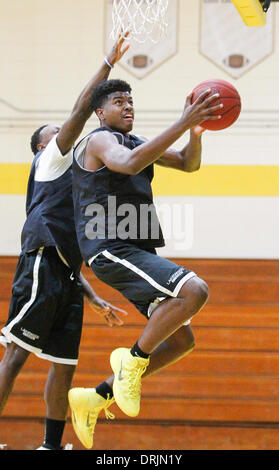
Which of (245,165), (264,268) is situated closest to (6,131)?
(245,165)

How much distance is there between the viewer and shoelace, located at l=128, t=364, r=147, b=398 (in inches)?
149

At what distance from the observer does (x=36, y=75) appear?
6422 mm

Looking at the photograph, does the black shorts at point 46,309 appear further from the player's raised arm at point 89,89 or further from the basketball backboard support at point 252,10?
the basketball backboard support at point 252,10

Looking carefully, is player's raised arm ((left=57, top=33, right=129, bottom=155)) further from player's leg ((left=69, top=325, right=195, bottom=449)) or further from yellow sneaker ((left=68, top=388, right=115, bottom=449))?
yellow sneaker ((left=68, top=388, right=115, bottom=449))

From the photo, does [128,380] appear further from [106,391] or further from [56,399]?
[56,399]

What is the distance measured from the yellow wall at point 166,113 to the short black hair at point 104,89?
6.93 feet

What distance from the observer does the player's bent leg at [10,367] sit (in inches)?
171

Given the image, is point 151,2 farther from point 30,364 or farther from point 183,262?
point 30,364

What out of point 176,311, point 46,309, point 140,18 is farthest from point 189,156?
point 140,18

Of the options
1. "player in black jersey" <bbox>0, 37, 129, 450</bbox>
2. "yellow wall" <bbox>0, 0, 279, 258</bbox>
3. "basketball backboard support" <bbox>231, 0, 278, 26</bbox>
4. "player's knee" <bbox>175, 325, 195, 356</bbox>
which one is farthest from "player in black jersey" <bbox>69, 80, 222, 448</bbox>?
"yellow wall" <bbox>0, 0, 279, 258</bbox>

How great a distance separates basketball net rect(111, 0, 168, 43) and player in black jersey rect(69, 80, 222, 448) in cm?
171

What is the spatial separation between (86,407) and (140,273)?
2.93 feet

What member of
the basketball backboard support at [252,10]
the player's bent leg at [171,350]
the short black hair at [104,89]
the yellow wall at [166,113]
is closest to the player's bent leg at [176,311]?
the player's bent leg at [171,350]

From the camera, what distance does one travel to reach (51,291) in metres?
4.45
